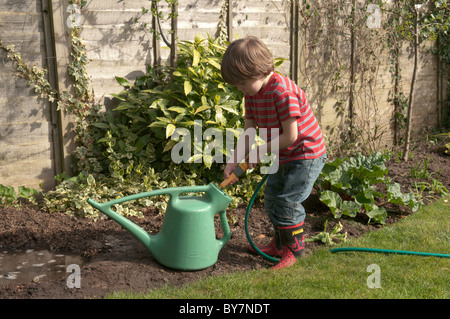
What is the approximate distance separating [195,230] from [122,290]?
522 millimetres

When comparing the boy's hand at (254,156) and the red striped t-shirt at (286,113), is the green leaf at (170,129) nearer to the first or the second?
the red striped t-shirt at (286,113)

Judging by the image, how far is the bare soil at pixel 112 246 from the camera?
2.64 metres

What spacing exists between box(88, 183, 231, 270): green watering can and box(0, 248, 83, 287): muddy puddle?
52 cm

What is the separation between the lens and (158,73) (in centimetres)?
451

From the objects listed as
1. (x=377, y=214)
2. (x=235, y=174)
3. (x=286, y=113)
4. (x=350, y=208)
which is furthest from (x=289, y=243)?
(x=377, y=214)

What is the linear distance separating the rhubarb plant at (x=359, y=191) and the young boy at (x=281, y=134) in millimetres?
792

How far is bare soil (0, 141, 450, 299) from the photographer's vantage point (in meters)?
2.64

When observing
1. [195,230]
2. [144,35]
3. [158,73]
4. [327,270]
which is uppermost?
[144,35]

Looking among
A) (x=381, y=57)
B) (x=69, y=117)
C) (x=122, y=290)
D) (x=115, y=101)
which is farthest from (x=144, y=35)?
(x=381, y=57)

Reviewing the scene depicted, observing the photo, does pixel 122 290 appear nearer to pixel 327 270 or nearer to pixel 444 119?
pixel 327 270

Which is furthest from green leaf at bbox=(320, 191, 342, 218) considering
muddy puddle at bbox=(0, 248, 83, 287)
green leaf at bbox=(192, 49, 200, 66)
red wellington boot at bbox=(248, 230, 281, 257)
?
muddy puddle at bbox=(0, 248, 83, 287)

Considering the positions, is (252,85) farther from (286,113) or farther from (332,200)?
(332,200)

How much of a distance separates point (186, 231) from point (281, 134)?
778mm

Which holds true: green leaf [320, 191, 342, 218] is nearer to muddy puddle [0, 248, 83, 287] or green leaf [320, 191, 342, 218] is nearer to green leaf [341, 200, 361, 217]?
green leaf [341, 200, 361, 217]
